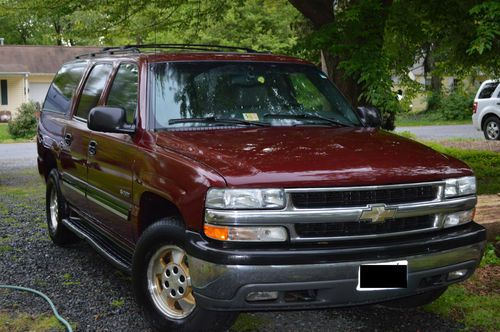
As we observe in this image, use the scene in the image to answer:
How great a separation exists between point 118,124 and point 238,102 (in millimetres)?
896

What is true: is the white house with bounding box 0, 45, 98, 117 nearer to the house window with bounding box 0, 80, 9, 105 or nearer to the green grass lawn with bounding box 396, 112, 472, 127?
the house window with bounding box 0, 80, 9, 105

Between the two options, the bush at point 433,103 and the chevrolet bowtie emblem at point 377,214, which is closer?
the chevrolet bowtie emblem at point 377,214

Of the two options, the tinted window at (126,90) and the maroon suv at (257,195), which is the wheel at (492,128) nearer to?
the maroon suv at (257,195)

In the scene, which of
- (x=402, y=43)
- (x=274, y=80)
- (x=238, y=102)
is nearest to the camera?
(x=238, y=102)

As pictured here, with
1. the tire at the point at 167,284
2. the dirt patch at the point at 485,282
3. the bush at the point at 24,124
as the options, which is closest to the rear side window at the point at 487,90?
the dirt patch at the point at 485,282

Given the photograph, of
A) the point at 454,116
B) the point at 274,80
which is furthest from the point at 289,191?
the point at 454,116

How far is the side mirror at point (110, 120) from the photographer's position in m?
4.22

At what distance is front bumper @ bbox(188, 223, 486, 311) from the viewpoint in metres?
3.23

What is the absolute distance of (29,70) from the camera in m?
38.4

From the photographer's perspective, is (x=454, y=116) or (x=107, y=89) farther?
(x=454, y=116)

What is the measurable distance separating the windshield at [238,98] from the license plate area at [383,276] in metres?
1.45

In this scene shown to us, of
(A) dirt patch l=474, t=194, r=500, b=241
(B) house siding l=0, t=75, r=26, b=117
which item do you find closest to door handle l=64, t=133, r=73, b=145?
(A) dirt patch l=474, t=194, r=500, b=241

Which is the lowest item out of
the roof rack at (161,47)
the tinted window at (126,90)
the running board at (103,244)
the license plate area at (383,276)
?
the running board at (103,244)

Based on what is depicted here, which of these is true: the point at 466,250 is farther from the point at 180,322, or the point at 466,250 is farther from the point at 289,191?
the point at 180,322
